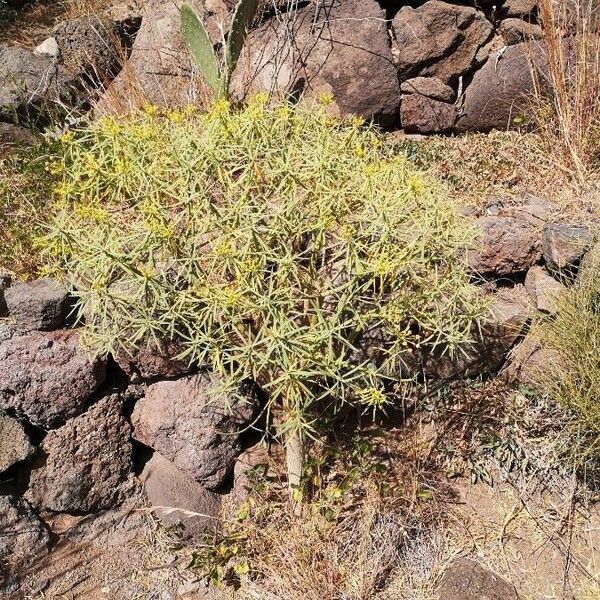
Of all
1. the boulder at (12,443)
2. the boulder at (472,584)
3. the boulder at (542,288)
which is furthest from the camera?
the boulder at (542,288)

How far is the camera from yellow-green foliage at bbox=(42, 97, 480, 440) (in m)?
2.20

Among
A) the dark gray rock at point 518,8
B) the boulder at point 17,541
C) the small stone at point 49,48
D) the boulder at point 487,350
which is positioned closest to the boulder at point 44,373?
the boulder at point 17,541

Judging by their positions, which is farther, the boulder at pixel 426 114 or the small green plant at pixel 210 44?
the boulder at pixel 426 114

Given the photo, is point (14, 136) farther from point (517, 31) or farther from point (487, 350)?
point (517, 31)

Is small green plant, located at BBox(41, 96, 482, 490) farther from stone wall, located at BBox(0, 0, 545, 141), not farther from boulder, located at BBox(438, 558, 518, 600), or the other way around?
stone wall, located at BBox(0, 0, 545, 141)

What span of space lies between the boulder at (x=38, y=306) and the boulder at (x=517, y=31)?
129 inches

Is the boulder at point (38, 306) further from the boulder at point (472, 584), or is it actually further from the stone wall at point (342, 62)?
the boulder at point (472, 584)

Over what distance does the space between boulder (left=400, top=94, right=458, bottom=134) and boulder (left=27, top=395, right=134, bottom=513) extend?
266cm

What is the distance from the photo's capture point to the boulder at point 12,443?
2.75 meters

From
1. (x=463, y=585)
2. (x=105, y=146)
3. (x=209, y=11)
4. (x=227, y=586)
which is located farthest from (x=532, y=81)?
(x=227, y=586)

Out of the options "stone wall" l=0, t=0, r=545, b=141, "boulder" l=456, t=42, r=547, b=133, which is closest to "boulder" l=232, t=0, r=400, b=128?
"stone wall" l=0, t=0, r=545, b=141

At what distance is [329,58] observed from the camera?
4.12 metres

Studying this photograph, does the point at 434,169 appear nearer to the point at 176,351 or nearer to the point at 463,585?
the point at 176,351

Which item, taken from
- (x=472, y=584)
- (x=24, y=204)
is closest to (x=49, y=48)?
(x=24, y=204)
